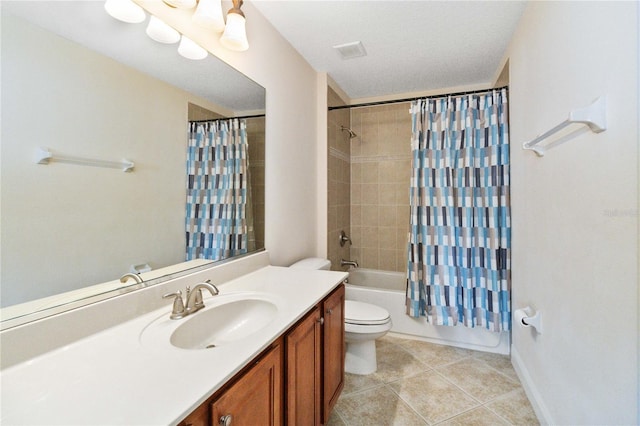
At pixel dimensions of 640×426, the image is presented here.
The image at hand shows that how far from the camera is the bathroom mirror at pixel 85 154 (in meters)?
0.77

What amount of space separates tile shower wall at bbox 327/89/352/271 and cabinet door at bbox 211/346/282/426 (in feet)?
6.18

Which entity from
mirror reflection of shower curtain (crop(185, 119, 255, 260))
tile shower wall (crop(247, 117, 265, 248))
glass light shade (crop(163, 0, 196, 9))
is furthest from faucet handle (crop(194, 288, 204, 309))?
glass light shade (crop(163, 0, 196, 9))

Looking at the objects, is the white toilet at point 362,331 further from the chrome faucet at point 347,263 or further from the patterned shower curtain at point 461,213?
the chrome faucet at point 347,263

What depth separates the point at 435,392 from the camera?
73.0 inches

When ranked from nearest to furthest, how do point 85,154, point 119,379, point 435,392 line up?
point 119,379
point 85,154
point 435,392

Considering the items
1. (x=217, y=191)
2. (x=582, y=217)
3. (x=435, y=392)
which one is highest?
(x=217, y=191)

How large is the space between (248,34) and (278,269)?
4.75 ft

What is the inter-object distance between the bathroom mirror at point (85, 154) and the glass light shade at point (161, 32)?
0.10 feet

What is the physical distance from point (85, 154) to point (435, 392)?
2213 millimetres

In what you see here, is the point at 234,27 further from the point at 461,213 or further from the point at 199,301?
Result: the point at 461,213

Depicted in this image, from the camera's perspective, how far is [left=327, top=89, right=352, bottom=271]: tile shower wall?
9.40 ft

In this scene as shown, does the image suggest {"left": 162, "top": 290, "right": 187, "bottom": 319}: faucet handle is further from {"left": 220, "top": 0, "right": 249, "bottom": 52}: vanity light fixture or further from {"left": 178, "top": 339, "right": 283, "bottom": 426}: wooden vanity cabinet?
{"left": 220, "top": 0, "right": 249, "bottom": 52}: vanity light fixture

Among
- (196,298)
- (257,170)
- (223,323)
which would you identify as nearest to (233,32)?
(257,170)

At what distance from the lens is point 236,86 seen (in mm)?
1661
